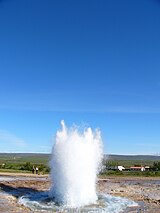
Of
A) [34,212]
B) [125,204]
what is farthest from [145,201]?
[34,212]

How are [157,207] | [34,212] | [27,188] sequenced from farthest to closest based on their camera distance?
[27,188]
[157,207]
[34,212]

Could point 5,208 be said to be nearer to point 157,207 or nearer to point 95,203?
point 95,203

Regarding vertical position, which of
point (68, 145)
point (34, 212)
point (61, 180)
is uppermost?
point (68, 145)

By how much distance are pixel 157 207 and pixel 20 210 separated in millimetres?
7295

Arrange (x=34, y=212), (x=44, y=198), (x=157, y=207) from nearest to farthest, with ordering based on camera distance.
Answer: (x=34, y=212), (x=157, y=207), (x=44, y=198)

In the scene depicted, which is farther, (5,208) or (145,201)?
(145,201)

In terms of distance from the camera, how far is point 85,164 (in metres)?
24.2

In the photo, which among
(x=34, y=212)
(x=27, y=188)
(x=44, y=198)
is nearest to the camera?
(x=34, y=212)

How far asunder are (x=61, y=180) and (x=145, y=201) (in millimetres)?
5496

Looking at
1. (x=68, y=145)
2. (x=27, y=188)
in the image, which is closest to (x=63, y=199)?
(x=68, y=145)

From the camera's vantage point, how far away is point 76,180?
23.6 meters

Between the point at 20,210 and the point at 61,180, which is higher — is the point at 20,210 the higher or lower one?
the lower one

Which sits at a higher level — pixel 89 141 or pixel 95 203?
pixel 89 141

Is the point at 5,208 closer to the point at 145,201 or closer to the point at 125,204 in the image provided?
the point at 125,204
